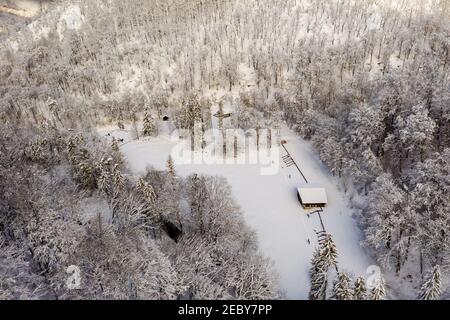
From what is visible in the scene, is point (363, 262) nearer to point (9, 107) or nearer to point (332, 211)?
point (332, 211)

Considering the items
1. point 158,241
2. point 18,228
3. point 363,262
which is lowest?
point 363,262

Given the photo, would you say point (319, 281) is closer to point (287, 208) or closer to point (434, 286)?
point (434, 286)

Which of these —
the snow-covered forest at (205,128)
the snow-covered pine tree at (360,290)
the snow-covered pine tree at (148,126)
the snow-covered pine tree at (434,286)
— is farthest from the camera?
the snow-covered pine tree at (148,126)

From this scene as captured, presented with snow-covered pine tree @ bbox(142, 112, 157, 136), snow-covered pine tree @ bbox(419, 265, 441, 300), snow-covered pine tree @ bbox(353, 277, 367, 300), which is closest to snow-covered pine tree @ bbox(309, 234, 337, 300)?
snow-covered pine tree @ bbox(353, 277, 367, 300)

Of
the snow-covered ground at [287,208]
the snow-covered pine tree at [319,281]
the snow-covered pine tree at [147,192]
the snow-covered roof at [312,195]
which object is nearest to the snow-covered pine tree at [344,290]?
the snow-covered pine tree at [319,281]

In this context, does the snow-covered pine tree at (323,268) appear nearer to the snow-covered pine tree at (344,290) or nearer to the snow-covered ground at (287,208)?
the snow-covered pine tree at (344,290)
